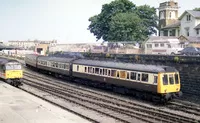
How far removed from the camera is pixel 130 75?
25.6 meters

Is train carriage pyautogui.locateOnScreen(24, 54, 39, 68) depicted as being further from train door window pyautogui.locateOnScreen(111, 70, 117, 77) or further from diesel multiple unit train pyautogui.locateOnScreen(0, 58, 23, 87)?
train door window pyautogui.locateOnScreen(111, 70, 117, 77)

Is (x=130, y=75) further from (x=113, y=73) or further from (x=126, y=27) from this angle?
(x=126, y=27)

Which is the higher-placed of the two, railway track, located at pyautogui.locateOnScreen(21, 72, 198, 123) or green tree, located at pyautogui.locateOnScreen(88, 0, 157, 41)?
green tree, located at pyautogui.locateOnScreen(88, 0, 157, 41)

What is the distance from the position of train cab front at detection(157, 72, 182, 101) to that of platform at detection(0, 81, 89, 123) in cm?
688

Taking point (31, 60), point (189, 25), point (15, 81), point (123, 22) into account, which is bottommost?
point (15, 81)

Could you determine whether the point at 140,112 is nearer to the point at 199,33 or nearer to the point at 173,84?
the point at 173,84

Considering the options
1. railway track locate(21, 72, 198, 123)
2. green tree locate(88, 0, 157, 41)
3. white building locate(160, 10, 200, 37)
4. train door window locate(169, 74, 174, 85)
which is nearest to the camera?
railway track locate(21, 72, 198, 123)

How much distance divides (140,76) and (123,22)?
39.5 m

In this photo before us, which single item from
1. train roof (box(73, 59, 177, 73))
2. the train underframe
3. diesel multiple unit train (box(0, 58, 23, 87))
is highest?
train roof (box(73, 59, 177, 73))

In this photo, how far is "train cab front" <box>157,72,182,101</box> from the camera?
2256 cm

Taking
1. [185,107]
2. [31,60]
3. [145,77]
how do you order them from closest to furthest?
[185,107]
[145,77]
[31,60]

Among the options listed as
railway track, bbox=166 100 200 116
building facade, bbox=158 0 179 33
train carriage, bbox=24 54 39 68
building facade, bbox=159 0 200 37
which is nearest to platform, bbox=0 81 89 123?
railway track, bbox=166 100 200 116

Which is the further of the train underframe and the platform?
the train underframe

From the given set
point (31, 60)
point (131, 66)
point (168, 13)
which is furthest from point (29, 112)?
point (168, 13)
